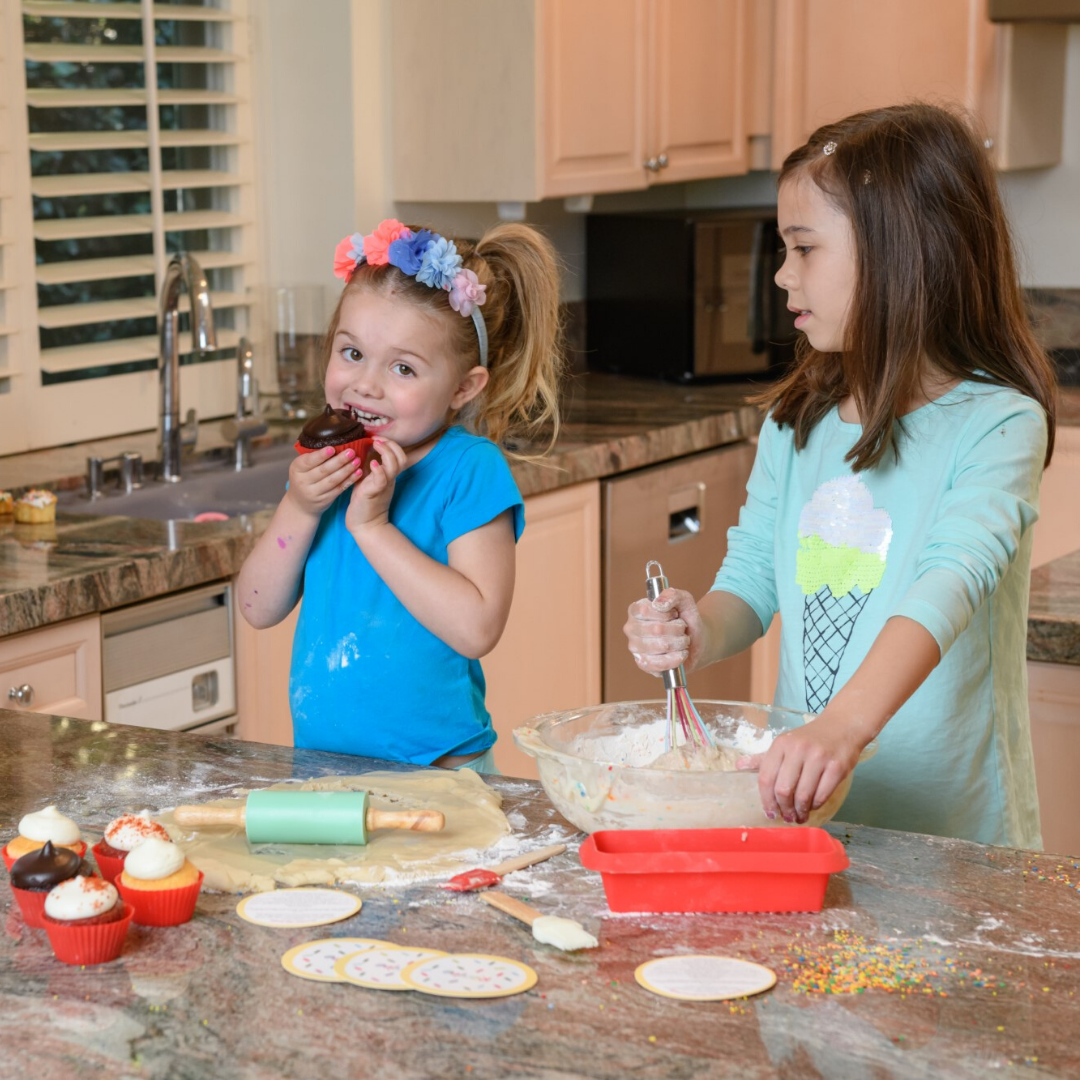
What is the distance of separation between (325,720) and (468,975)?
1.91 ft

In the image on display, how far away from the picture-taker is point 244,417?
2.60 meters

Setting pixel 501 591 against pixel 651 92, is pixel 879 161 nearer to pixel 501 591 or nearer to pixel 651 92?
pixel 501 591

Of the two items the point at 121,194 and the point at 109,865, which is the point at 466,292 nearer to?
the point at 109,865

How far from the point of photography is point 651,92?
3092 millimetres

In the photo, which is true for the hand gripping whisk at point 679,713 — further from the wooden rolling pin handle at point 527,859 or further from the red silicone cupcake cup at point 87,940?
the red silicone cupcake cup at point 87,940

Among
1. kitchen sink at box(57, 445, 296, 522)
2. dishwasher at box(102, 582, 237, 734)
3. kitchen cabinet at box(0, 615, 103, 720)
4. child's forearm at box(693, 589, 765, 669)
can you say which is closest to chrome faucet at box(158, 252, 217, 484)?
kitchen sink at box(57, 445, 296, 522)

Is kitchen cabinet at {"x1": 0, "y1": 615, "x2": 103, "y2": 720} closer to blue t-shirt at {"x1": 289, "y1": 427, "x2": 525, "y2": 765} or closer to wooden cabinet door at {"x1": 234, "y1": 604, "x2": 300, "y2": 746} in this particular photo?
wooden cabinet door at {"x1": 234, "y1": 604, "x2": 300, "y2": 746}

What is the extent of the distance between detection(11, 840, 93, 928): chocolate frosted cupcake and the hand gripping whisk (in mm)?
469

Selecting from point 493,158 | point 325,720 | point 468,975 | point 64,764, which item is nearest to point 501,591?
point 325,720

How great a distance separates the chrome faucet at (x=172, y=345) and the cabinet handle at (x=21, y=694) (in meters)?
0.76

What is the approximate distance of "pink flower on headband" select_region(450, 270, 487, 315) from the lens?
1.40 metres

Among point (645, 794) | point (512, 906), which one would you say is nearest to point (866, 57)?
point (645, 794)

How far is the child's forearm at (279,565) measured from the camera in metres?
1.40

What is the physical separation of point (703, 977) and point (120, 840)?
38 centimetres
